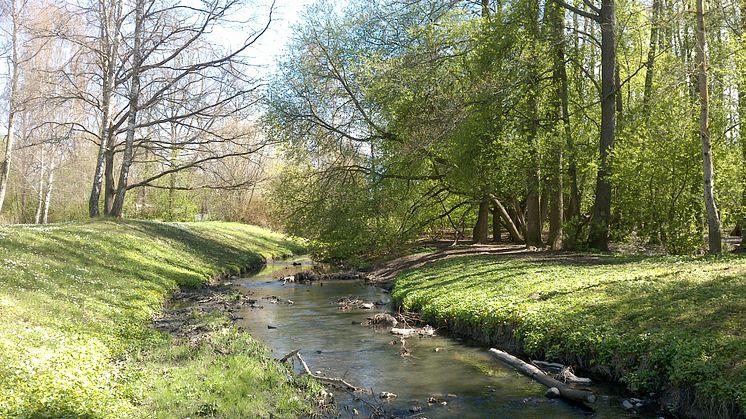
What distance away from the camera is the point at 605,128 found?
23.9 m

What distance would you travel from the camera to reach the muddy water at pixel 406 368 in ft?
31.6

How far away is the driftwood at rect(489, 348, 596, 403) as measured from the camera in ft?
31.9

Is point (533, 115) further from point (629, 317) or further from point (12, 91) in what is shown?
point (12, 91)

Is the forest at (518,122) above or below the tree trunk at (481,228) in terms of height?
above

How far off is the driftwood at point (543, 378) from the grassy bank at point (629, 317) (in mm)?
534

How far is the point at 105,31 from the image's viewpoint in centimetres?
2772

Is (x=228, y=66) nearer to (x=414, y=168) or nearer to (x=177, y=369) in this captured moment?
(x=414, y=168)

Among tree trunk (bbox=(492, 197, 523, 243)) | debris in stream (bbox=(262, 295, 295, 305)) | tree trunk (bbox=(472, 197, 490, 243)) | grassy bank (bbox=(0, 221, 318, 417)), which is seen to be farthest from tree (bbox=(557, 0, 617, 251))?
grassy bank (bbox=(0, 221, 318, 417))

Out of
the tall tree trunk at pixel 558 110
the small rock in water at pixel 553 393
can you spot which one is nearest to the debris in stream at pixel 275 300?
the tall tree trunk at pixel 558 110

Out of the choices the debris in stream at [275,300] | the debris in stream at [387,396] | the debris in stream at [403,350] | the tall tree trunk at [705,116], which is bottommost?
the debris in stream at [387,396]

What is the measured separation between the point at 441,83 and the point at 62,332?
19787 mm

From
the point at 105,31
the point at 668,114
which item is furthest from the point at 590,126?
the point at 105,31

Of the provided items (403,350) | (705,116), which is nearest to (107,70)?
(403,350)

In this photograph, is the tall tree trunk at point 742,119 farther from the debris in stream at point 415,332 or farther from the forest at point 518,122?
the debris in stream at point 415,332
